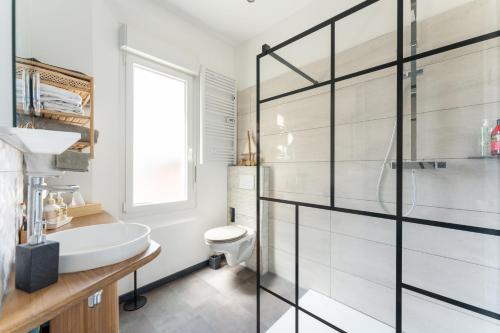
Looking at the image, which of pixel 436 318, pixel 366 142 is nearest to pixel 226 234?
pixel 366 142

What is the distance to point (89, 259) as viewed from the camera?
2.20 feet

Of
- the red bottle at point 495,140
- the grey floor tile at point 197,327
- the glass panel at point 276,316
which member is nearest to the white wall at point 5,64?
the grey floor tile at point 197,327

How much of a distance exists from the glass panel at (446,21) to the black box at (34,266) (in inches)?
64.7

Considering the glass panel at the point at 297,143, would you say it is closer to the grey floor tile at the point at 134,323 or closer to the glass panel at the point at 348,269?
the glass panel at the point at 348,269

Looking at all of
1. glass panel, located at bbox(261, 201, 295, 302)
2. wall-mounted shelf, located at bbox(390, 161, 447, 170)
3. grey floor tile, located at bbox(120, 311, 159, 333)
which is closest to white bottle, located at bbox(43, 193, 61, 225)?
grey floor tile, located at bbox(120, 311, 159, 333)

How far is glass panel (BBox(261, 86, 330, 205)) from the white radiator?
1035mm

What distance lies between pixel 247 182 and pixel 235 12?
5.61 feet

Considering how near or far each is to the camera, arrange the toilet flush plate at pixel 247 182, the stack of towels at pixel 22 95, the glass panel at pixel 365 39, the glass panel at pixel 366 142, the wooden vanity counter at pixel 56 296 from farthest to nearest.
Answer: the toilet flush plate at pixel 247 182, the glass panel at pixel 366 142, the glass panel at pixel 365 39, the stack of towels at pixel 22 95, the wooden vanity counter at pixel 56 296

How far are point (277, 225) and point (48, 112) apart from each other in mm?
1545

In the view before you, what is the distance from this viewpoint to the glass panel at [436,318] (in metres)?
1.12

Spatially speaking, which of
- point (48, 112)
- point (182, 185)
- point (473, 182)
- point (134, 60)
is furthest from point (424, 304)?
point (134, 60)

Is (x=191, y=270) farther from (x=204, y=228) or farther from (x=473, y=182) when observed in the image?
(x=473, y=182)

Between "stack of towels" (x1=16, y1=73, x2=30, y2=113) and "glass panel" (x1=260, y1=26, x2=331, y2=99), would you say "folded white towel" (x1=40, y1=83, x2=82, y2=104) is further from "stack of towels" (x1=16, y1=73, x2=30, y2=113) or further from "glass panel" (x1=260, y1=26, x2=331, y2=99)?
"glass panel" (x1=260, y1=26, x2=331, y2=99)

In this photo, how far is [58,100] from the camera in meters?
1.17
